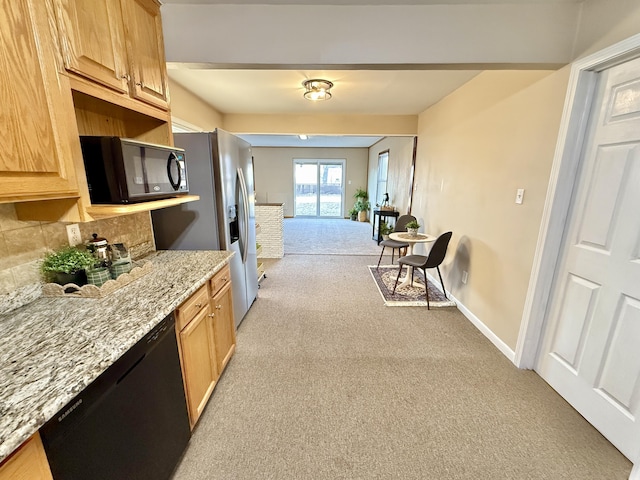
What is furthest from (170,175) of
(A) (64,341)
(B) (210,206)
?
(A) (64,341)

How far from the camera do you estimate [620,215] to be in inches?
56.2

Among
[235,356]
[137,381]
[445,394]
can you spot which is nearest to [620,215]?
[445,394]

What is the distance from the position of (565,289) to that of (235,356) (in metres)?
2.44

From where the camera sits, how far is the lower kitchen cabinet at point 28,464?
24.5 inches

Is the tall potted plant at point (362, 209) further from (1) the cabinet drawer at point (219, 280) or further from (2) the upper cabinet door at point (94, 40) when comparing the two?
(2) the upper cabinet door at point (94, 40)

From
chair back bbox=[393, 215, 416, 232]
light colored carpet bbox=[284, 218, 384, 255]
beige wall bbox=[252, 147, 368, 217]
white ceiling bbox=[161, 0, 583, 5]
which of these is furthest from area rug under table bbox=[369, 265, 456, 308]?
beige wall bbox=[252, 147, 368, 217]

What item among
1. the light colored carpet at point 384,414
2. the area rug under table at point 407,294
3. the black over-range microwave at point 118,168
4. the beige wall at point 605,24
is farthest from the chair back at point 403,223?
the black over-range microwave at point 118,168

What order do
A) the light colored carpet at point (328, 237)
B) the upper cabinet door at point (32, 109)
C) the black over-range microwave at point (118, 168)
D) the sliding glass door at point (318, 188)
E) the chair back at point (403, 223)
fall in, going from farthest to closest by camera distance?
the sliding glass door at point (318, 188)
the light colored carpet at point (328, 237)
the chair back at point (403, 223)
the black over-range microwave at point (118, 168)
the upper cabinet door at point (32, 109)

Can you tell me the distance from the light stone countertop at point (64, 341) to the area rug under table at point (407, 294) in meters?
2.30

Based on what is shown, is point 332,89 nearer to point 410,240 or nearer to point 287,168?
point 410,240

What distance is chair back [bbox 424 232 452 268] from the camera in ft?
9.43

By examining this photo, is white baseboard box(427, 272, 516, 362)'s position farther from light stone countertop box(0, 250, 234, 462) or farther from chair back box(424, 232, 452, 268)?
light stone countertop box(0, 250, 234, 462)

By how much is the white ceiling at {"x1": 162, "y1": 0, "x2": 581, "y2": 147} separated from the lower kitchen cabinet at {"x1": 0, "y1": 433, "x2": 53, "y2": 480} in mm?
1954

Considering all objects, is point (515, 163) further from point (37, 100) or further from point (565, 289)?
point (37, 100)
